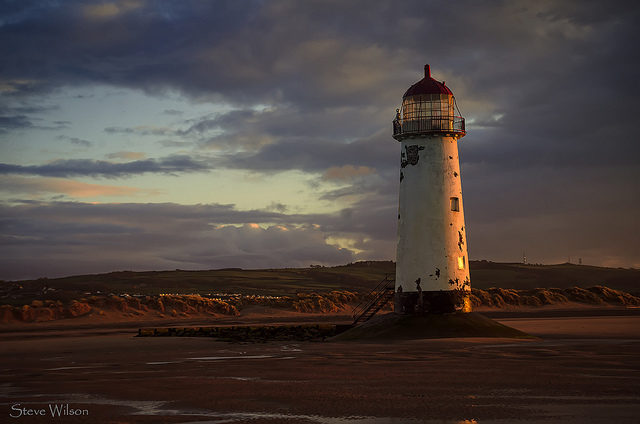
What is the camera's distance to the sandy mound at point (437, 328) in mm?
26984

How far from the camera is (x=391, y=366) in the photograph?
1778cm

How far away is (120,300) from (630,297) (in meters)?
40.5

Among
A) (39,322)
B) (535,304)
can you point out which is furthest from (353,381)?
(535,304)

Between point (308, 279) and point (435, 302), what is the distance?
294ft

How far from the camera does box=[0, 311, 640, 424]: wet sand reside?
11477mm

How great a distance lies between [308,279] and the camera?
4604 inches

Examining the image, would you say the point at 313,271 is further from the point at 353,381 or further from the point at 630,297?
the point at 353,381

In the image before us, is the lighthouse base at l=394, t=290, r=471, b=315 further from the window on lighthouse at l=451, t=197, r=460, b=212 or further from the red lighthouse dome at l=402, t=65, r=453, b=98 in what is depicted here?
the red lighthouse dome at l=402, t=65, r=453, b=98

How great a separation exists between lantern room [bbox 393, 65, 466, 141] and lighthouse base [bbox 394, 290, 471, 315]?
650 cm

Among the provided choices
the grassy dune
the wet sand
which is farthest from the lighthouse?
the grassy dune

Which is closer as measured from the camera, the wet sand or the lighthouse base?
the wet sand

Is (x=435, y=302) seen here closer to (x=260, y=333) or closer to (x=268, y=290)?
(x=260, y=333)

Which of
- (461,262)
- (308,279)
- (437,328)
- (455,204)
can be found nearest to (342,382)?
(437,328)

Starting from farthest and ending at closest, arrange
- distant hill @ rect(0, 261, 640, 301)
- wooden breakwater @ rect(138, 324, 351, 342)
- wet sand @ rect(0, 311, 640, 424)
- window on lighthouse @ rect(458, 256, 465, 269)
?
distant hill @ rect(0, 261, 640, 301)
wooden breakwater @ rect(138, 324, 351, 342)
window on lighthouse @ rect(458, 256, 465, 269)
wet sand @ rect(0, 311, 640, 424)
